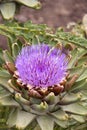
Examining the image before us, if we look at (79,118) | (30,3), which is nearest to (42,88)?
(79,118)

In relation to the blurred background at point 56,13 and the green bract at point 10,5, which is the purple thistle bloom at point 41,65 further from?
the blurred background at point 56,13

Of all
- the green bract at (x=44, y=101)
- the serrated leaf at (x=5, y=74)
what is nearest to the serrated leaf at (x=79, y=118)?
the green bract at (x=44, y=101)

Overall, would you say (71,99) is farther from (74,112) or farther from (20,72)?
(20,72)

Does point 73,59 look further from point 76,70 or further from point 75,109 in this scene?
point 75,109

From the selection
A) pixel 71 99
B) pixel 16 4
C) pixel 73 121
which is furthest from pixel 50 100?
pixel 16 4

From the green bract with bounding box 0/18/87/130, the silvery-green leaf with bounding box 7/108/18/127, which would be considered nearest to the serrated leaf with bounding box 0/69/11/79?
the green bract with bounding box 0/18/87/130

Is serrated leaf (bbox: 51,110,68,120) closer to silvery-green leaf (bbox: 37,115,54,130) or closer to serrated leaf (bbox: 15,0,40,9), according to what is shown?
silvery-green leaf (bbox: 37,115,54,130)
